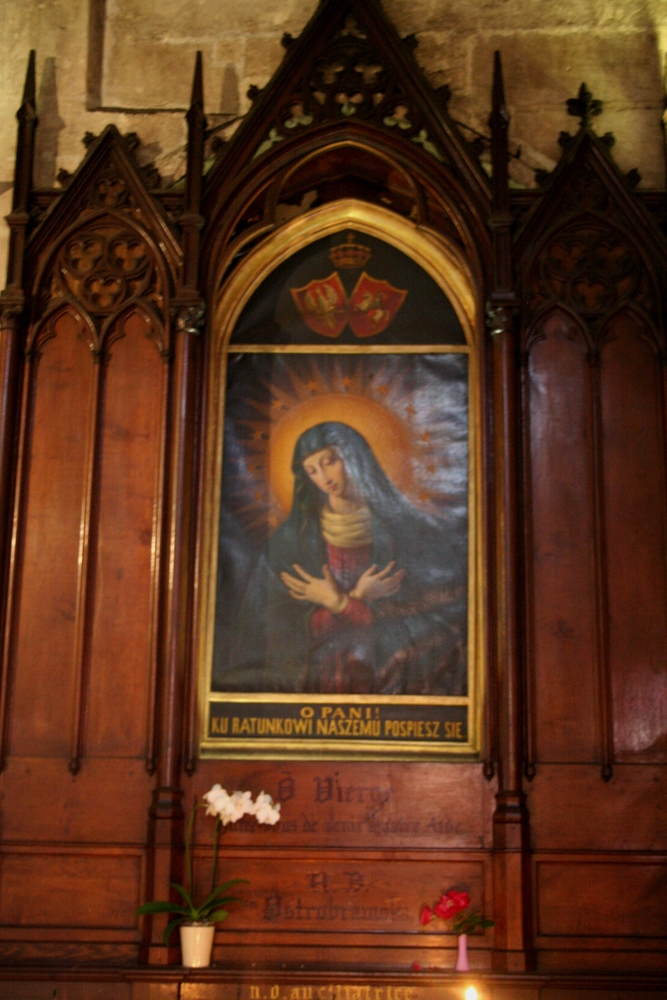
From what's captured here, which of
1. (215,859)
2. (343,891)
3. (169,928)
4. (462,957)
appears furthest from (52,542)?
(462,957)

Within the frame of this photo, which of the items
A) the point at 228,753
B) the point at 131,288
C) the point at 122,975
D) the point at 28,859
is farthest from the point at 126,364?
the point at 122,975

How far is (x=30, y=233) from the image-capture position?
727 centimetres

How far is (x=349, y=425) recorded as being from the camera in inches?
284

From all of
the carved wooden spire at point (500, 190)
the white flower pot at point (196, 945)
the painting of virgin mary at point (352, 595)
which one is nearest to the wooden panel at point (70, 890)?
the white flower pot at point (196, 945)

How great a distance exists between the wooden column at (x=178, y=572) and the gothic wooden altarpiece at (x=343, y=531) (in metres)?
0.02

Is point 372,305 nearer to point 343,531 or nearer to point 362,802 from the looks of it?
point 343,531

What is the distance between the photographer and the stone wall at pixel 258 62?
746 centimetres

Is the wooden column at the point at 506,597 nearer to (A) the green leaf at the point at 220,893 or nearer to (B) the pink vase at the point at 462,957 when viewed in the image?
(B) the pink vase at the point at 462,957

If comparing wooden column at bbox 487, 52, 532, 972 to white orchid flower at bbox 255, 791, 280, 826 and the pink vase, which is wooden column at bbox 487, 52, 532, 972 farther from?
white orchid flower at bbox 255, 791, 280, 826

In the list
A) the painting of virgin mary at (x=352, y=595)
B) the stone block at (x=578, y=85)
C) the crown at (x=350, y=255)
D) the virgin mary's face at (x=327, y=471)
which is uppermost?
the stone block at (x=578, y=85)

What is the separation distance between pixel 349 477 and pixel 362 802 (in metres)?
1.84

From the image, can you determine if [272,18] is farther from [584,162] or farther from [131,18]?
[584,162]

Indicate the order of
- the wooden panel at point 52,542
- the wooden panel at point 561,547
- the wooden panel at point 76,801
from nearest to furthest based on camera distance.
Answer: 1. the wooden panel at point 76,801
2. the wooden panel at point 561,547
3. the wooden panel at point 52,542

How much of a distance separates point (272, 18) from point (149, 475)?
10.0 feet
